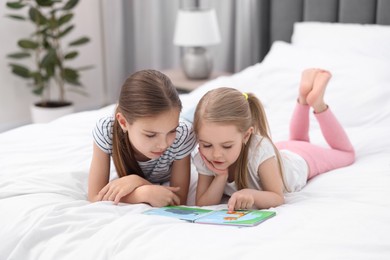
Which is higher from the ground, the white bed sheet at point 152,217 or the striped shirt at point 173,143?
the striped shirt at point 173,143

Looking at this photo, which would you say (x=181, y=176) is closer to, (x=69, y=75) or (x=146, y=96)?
(x=146, y=96)

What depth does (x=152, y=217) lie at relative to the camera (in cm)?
145

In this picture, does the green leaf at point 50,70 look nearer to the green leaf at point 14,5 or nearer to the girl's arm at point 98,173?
the green leaf at point 14,5

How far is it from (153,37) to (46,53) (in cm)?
83

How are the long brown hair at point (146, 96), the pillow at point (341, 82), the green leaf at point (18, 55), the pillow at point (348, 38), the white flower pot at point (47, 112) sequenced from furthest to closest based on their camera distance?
the white flower pot at point (47, 112) < the green leaf at point (18, 55) < the pillow at point (348, 38) < the pillow at point (341, 82) < the long brown hair at point (146, 96)

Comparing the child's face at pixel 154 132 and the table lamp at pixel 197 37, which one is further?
the table lamp at pixel 197 37

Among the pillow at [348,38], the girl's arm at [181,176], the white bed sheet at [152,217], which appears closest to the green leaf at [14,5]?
the white bed sheet at [152,217]

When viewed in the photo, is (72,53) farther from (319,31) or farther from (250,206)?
(250,206)

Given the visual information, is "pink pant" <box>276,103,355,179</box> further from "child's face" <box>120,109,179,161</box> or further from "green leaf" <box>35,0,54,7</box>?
"green leaf" <box>35,0,54,7</box>

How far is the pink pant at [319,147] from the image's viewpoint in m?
1.99

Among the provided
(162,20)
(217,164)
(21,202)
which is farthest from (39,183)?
(162,20)

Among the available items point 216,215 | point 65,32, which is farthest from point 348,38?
point 65,32

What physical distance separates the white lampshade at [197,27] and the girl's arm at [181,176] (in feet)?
5.89

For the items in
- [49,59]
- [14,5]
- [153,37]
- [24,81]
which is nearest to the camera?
[14,5]
